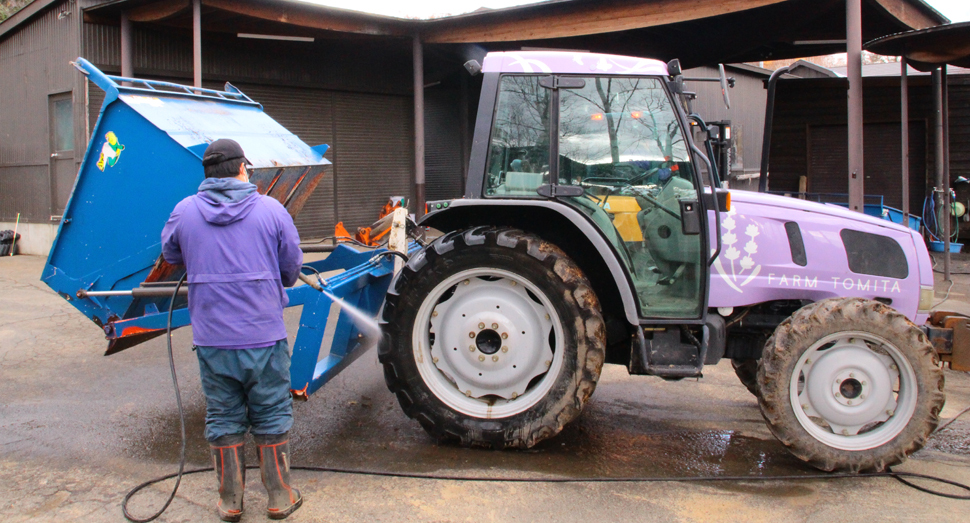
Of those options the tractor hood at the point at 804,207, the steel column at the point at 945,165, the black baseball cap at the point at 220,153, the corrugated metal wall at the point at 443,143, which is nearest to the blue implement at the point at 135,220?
the black baseball cap at the point at 220,153

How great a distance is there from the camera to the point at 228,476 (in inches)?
128

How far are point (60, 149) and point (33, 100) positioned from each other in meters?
1.16

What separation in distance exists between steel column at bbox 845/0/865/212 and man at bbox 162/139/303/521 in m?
7.73

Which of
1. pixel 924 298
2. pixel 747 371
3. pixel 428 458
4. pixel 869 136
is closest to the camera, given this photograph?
pixel 428 458

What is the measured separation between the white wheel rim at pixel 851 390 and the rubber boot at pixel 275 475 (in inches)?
106

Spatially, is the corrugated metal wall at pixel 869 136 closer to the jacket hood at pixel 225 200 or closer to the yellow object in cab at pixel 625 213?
the yellow object in cab at pixel 625 213

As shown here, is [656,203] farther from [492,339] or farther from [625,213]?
[492,339]

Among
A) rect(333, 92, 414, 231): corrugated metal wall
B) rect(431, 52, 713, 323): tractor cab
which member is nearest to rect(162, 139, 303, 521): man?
rect(431, 52, 713, 323): tractor cab

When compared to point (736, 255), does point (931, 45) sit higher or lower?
higher

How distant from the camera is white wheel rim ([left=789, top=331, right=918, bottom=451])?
3756 mm

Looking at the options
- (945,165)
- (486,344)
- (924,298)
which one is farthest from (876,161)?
(486,344)

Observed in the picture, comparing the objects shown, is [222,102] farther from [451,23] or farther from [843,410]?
[451,23]

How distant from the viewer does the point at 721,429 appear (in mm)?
4492

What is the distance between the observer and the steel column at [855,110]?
28.6 feet
